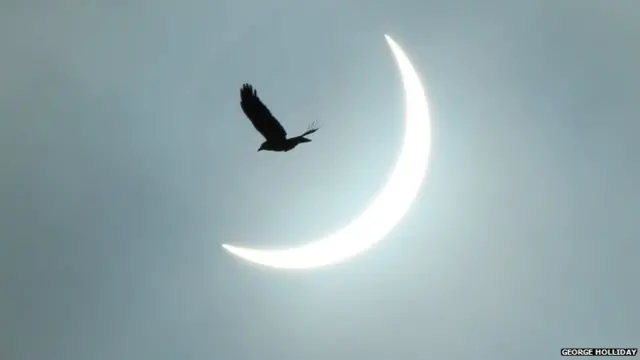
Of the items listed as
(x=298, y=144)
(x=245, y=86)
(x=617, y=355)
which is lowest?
(x=617, y=355)

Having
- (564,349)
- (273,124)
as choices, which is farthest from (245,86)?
(564,349)

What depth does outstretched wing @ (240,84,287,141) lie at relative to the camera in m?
34.1

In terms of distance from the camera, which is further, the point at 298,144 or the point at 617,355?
the point at 617,355

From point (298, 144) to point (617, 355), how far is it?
2475 cm

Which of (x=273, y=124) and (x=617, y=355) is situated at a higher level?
(x=273, y=124)

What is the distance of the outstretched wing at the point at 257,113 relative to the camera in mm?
34062

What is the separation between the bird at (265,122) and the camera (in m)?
34.1

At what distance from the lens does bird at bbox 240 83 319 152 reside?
1342 inches

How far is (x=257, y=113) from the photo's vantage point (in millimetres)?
34344

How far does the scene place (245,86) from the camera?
34.2m

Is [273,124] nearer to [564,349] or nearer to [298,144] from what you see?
[298,144]

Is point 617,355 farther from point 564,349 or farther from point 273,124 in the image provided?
point 273,124

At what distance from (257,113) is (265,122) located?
0.67 meters

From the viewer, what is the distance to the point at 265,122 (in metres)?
34.6
